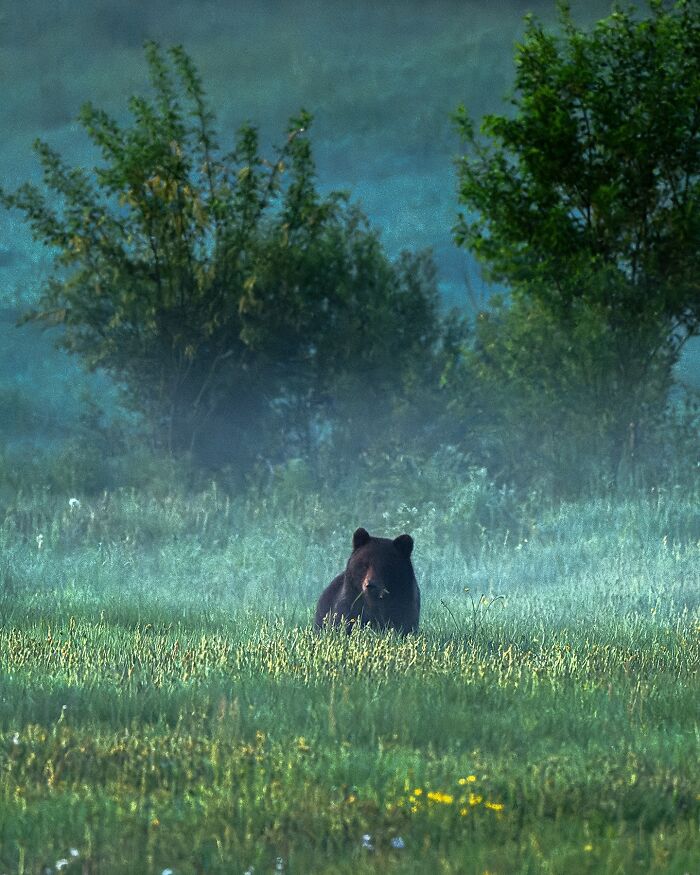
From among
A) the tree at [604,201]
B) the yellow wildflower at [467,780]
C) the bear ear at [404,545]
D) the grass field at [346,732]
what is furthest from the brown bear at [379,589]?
the tree at [604,201]

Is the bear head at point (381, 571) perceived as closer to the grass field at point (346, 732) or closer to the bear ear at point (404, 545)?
the bear ear at point (404, 545)

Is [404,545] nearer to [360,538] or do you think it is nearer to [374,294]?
[360,538]

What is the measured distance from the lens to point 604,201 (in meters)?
22.2

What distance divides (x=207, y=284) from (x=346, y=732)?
17.5 m

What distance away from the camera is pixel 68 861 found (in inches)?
198

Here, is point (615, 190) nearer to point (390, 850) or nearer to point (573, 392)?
point (573, 392)

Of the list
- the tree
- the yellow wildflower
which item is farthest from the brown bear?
the tree

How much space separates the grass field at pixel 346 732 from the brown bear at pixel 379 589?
392 millimetres

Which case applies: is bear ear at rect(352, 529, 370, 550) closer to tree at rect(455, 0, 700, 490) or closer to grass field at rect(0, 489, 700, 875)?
grass field at rect(0, 489, 700, 875)

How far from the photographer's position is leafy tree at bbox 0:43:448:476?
23.8 m

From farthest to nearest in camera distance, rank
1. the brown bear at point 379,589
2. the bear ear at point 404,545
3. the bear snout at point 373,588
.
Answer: the bear ear at point 404,545, the brown bear at point 379,589, the bear snout at point 373,588

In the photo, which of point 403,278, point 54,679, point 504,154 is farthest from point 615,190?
point 54,679

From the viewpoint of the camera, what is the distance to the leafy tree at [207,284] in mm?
23750

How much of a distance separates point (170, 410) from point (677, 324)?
33.4ft
